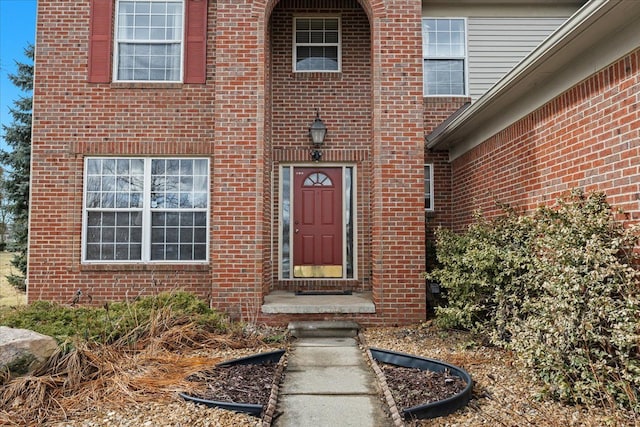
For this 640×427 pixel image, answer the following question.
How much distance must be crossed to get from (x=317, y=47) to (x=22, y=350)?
6520 millimetres

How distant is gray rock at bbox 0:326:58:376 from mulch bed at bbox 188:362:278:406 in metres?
1.29

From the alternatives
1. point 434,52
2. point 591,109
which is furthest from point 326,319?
point 434,52

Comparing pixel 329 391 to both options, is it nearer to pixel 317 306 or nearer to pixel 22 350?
pixel 317 306

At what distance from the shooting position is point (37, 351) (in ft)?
12.1

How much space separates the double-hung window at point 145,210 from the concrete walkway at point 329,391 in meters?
3.18

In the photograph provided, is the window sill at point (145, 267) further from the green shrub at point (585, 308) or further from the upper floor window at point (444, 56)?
the upper floor window at point (444, 56)

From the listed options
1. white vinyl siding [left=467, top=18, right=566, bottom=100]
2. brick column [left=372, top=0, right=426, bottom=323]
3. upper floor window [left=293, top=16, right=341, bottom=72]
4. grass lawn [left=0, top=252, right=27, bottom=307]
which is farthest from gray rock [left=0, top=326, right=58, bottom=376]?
white vinyl siding [left=467, top=18, right=566, bottom=100]

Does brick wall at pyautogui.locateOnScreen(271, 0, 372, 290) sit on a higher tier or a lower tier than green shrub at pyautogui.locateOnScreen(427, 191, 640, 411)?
higher

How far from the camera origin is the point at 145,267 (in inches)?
278

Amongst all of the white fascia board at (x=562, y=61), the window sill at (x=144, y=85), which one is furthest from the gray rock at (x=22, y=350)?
the white fascia board at (x=562, y=61)

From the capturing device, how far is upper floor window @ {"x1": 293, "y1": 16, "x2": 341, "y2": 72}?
25.8ft

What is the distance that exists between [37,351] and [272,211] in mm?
4387

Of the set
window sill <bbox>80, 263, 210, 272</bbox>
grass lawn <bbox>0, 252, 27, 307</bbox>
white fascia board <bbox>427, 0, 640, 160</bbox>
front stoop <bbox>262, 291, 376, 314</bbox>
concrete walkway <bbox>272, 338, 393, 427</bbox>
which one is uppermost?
white fascia board <bbox>427, 0, 640, 160</bbox>

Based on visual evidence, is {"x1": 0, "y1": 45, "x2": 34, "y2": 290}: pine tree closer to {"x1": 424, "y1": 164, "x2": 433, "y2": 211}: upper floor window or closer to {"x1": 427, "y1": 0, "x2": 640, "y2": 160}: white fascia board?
{"x1": 424, "y1": 164, "x2": 433, "y2": 211}: upper floor window
